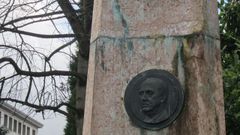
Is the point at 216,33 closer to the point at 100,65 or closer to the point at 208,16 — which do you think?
the point at 208,16

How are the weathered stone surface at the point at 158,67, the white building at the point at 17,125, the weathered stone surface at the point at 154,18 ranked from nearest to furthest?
the weathered stone surface at the point at 158,67, the weathered stone surface at the point at 154,18, the white building at the point at 17,125

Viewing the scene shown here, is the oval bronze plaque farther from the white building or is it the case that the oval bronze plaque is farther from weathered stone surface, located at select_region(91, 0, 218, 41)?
the white building

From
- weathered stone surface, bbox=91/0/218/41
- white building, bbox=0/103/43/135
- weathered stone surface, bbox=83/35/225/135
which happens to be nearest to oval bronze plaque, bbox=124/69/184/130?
weathered stone surface, bbox=83/35/225/135

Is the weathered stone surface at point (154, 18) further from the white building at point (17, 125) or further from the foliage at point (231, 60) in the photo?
the white building at point (17, 125)

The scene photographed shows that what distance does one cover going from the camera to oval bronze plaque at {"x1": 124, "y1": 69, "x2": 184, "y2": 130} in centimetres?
396

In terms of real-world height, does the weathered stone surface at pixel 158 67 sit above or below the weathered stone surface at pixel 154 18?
below

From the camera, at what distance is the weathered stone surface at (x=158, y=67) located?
394 cm

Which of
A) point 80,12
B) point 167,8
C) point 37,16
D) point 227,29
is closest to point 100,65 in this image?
point 167,8

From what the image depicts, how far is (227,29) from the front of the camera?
8.20 metres

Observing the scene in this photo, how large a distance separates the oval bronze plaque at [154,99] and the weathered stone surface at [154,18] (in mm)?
393

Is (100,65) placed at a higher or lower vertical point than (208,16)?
lower

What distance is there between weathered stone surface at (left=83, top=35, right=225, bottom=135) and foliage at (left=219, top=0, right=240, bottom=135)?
2744mm

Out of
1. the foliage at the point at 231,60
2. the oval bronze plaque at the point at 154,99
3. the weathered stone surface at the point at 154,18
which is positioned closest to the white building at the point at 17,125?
the foliage at the point at 231,60

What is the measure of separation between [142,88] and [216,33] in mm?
840
